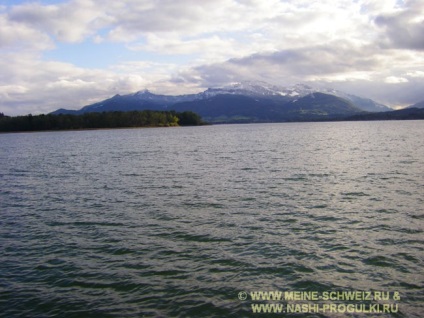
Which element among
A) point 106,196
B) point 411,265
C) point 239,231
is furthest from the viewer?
point 106,196

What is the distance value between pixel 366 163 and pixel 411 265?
→ 40795mm

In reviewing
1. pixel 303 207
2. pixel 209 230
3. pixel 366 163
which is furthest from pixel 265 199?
pixel 366 163

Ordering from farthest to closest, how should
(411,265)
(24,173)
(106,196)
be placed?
(24,173) → (106,196) → (411,265)

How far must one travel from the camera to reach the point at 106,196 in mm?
35094

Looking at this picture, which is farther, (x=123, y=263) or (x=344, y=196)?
(x=344, y=196)

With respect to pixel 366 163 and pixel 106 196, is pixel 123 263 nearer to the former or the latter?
pixel 106 196

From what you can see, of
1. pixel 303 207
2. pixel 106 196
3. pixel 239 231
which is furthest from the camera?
pixel 106 196

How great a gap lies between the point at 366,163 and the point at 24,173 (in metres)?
53.9

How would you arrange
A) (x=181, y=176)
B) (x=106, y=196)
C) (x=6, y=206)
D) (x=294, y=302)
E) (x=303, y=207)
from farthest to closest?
(x=181, y=176) < (x=106, y=196) < (x=6, y=206) < (x=303, y=207) < (x=294, y=302)

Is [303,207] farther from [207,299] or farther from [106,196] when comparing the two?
[106,196]

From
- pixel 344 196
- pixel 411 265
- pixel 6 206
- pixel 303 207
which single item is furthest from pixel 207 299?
pixel 6 206

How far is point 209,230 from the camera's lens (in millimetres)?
23953

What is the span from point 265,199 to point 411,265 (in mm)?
15493

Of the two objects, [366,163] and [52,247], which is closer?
[52,247]
